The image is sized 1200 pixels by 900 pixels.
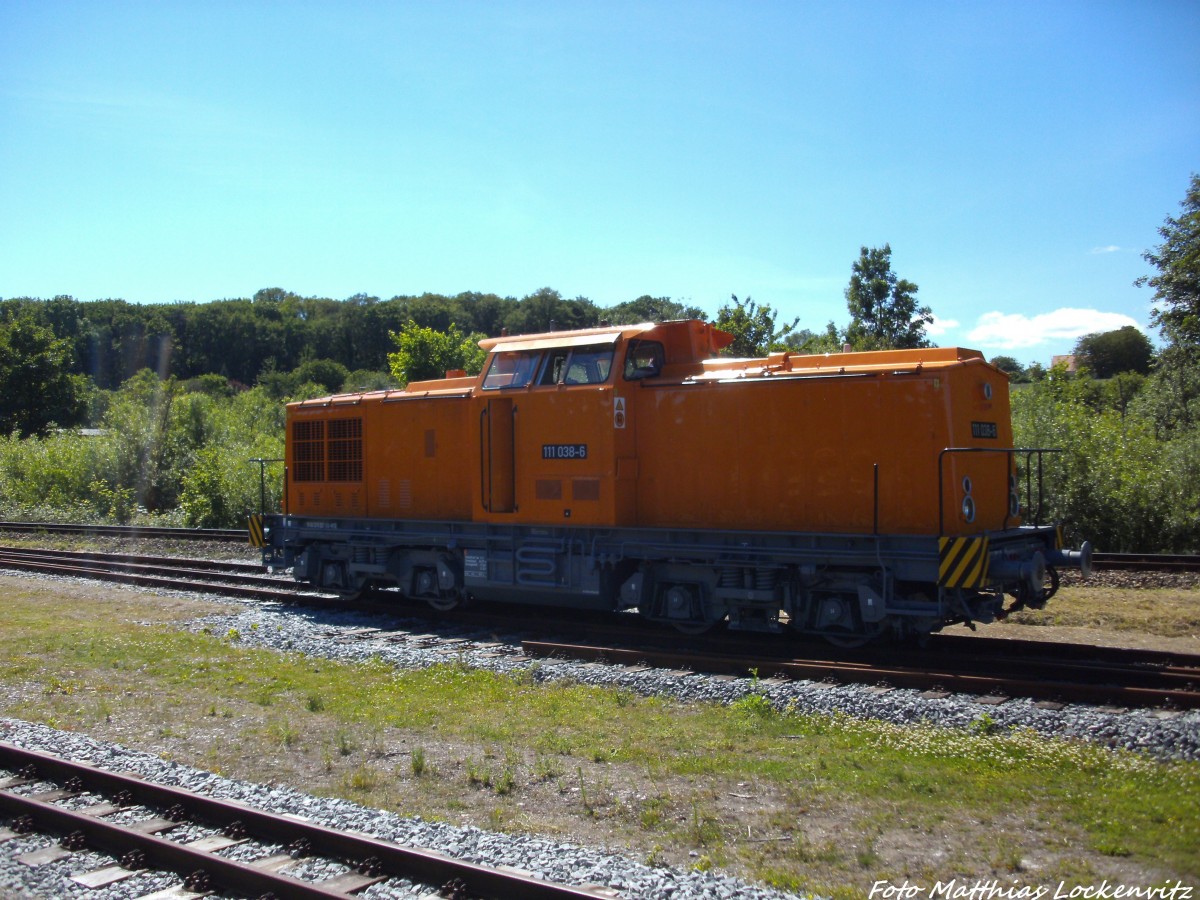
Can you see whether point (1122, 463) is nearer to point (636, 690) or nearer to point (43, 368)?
point (636, 690)

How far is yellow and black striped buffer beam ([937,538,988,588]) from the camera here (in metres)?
8.98

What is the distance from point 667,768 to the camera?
22.3 ft

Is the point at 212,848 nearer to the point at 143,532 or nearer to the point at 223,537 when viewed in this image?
the point at 223,537

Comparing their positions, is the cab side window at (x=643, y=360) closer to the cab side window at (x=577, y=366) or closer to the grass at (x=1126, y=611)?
the cab side window at (x=577, y=366)

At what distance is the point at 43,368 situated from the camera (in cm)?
5334

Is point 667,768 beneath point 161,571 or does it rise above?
beneath

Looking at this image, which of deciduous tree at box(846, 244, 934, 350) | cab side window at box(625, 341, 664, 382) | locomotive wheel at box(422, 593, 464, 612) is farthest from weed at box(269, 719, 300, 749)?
deciduous tree at box(846, 244, 934, 350)

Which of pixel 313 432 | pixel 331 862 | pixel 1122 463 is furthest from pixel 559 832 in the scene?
pixel 1122 463

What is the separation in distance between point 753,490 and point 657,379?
1.93 meters

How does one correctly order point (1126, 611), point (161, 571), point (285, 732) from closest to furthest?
point (285, 732) < point (1126, 611) < point (161, 571)

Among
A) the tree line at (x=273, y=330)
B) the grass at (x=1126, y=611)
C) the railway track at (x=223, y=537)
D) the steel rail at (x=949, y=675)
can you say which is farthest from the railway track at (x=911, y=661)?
the tree line at (x=273, y=330)

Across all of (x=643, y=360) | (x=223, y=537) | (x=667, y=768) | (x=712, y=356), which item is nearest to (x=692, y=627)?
(x=643, y=360)

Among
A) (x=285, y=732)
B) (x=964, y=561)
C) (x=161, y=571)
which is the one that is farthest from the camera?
(x=161, y=571)

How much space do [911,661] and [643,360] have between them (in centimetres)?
478
